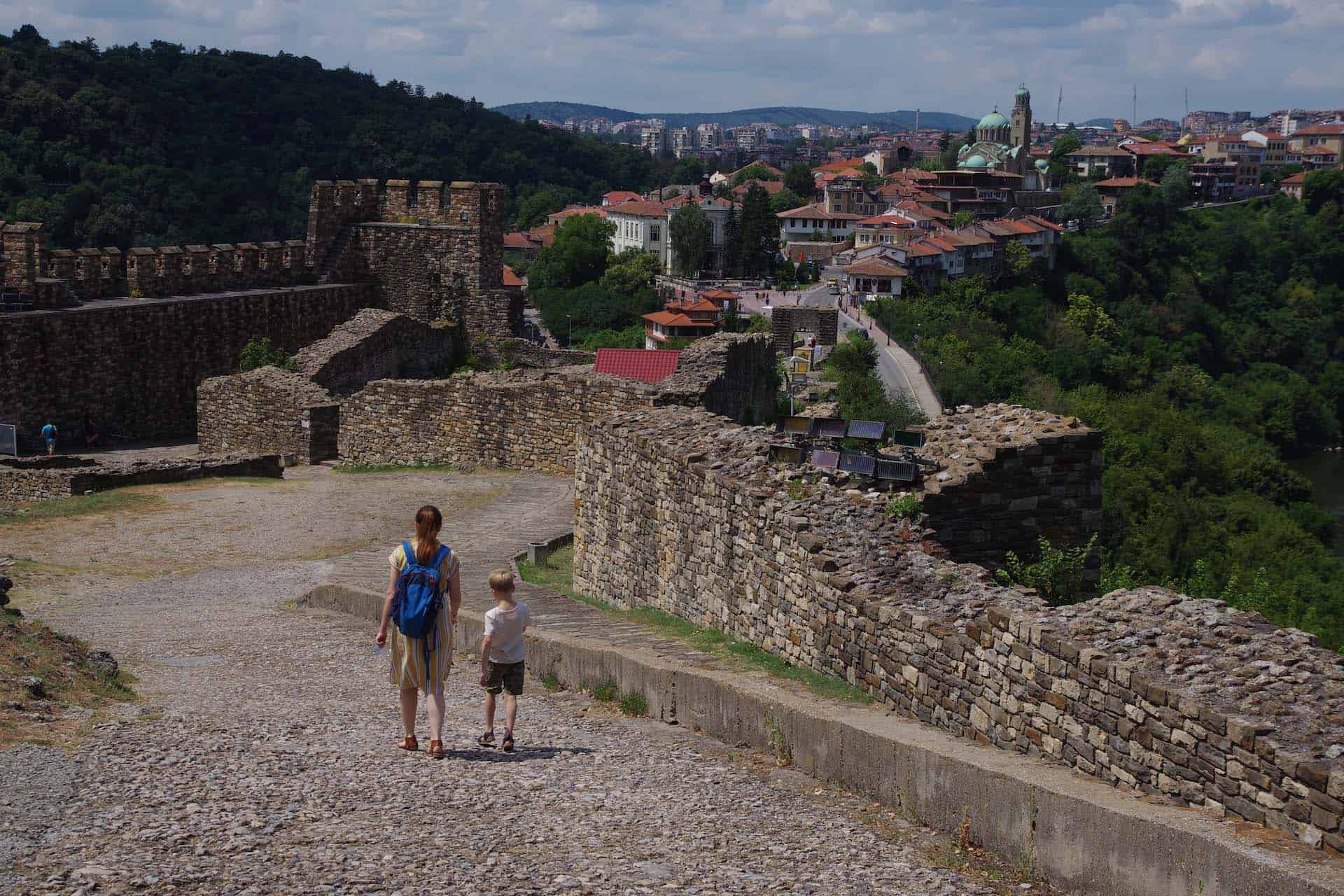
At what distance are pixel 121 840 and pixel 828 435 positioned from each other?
7532 mm

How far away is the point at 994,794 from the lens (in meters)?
6.20

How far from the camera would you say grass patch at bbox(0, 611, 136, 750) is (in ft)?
22.5

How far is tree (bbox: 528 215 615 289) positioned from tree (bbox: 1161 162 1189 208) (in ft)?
186

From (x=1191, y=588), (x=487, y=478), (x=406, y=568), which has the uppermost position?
(x=406, y=568)

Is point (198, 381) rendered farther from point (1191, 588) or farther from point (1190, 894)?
point (1190, 894)

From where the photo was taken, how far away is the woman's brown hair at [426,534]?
7418 millimetres

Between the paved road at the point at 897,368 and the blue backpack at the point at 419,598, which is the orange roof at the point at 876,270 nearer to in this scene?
the paved road at the point at 897,368

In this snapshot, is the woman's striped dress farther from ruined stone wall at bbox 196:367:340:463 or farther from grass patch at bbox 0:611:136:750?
ruined stone wall at bbox 196:367:340:463

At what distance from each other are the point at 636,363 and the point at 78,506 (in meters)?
8.41

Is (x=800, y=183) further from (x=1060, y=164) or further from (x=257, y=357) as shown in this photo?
(x=257, y=357)

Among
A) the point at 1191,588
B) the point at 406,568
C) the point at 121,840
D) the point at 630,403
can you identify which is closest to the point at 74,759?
the point at 121,840

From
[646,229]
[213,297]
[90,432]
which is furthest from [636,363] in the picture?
[646,229]

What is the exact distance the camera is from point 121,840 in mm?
5645

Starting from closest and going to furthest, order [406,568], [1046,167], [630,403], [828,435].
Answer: [406,568] → [828,435] → [630,403] → [1046,167]
